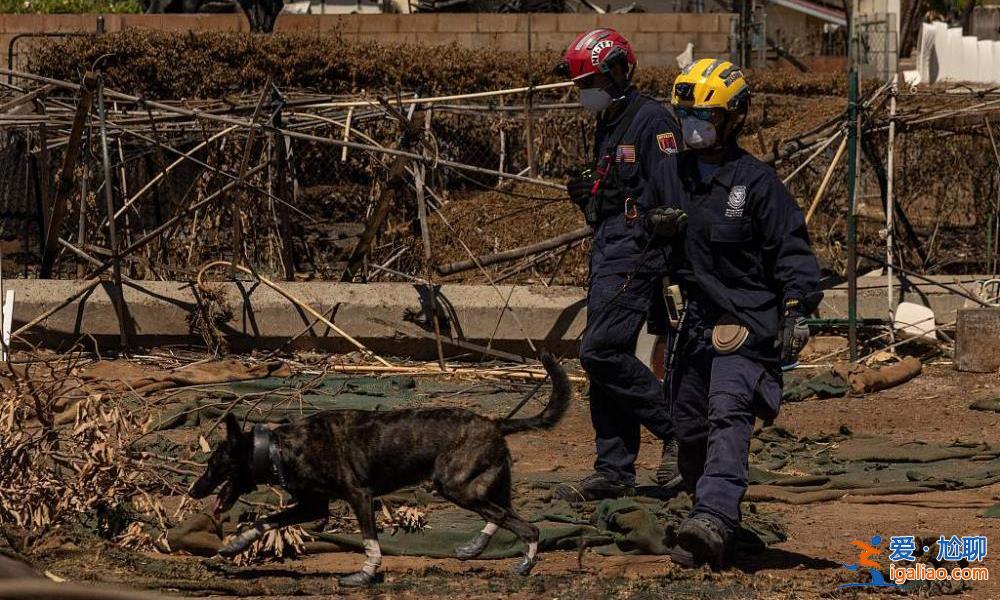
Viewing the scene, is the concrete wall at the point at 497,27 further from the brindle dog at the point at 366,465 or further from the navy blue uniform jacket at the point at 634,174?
the brindle dog at the point at 366,465

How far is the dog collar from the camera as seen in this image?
5461 mm

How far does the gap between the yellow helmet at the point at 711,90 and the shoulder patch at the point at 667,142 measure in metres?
1.20

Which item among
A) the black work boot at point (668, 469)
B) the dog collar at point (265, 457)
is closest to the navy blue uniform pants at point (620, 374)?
the black work boot at point (668, 469)

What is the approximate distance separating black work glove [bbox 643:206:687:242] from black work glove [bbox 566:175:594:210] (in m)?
1.45

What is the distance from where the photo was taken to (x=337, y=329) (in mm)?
10484

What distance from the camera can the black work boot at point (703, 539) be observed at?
5.40m

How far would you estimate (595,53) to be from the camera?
7164mm

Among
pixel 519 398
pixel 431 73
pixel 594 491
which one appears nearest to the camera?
pixel 594 491

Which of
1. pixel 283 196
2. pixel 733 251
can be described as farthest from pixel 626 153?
pixel 283 196

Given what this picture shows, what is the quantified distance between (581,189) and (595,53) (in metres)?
0.68

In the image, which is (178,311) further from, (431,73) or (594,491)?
(431,73)

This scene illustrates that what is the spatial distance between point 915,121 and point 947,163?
1364 mm

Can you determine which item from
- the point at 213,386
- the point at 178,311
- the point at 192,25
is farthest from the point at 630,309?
the point at 192,25

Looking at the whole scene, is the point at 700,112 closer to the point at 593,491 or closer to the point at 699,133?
the point at 699,133
